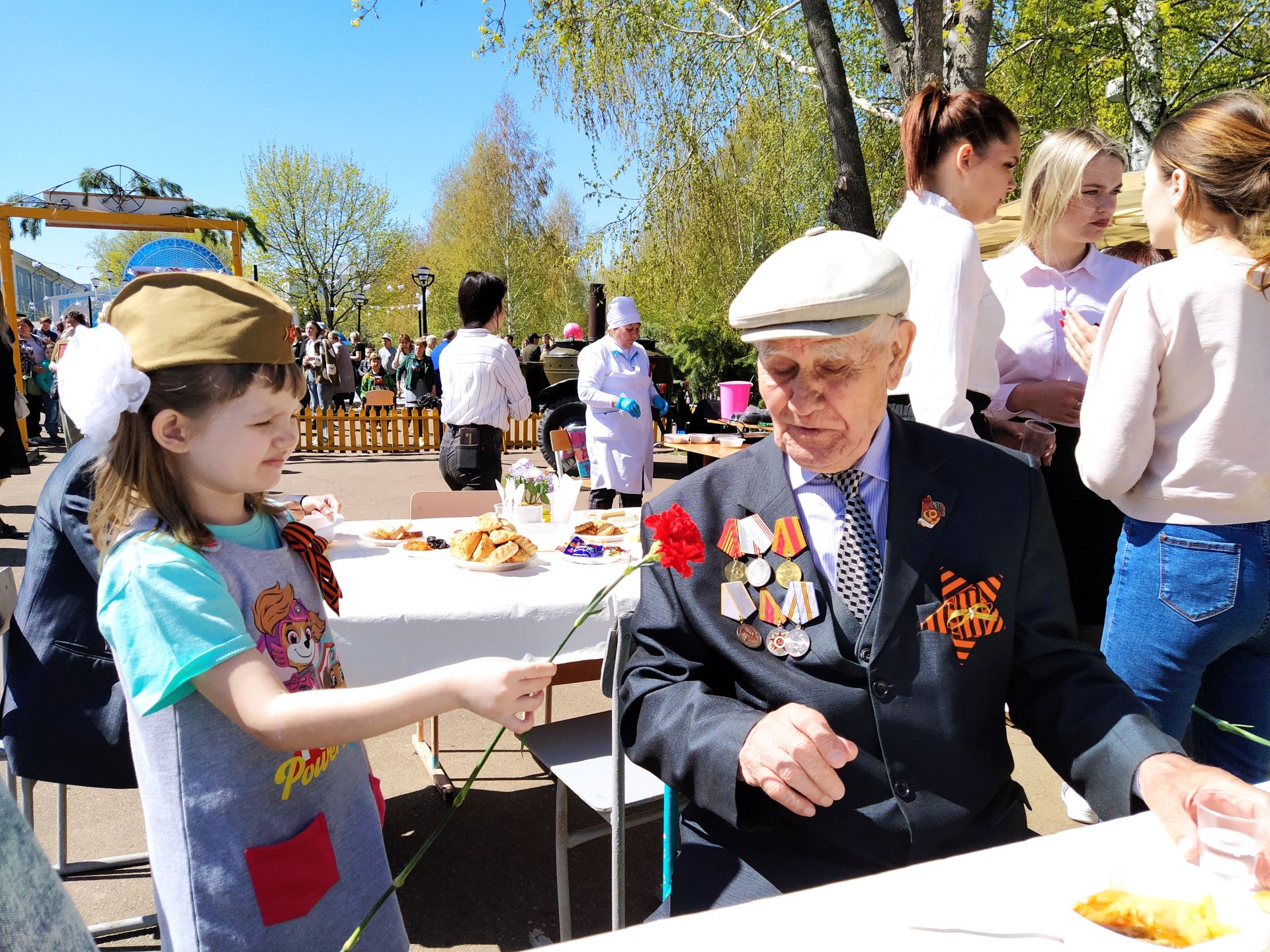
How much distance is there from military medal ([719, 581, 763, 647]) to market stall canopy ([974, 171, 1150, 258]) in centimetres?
523

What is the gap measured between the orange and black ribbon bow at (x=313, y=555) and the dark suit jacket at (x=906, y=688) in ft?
1.93

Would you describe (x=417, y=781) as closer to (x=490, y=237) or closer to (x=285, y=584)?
(x=285, y=584)

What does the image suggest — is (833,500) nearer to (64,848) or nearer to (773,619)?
(773,619)

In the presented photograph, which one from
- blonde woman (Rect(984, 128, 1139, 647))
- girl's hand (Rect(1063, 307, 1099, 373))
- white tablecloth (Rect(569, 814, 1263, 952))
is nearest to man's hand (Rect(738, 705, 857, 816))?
white tablecloth (Rect(569, 814, 1263, 952))

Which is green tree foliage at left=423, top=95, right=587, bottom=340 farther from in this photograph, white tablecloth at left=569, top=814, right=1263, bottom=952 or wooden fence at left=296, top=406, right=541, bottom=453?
white tablecloth at left=569, top=814, right=1263, bottom=952

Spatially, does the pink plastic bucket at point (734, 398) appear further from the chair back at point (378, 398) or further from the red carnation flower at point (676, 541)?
the chair back at point (378, 398)

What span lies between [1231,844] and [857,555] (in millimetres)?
691

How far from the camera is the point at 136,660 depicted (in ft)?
4.36

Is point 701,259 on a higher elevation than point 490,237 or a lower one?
lower

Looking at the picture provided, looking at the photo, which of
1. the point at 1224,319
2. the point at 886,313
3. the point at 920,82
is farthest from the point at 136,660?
the point at 920,82

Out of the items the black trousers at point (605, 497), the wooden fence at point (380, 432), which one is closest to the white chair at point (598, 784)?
the black trousers at point (605, 497)

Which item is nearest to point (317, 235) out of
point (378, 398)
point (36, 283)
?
point (378, 398)

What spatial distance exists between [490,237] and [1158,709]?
36.8 metres

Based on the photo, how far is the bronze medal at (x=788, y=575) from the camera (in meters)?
1.56
